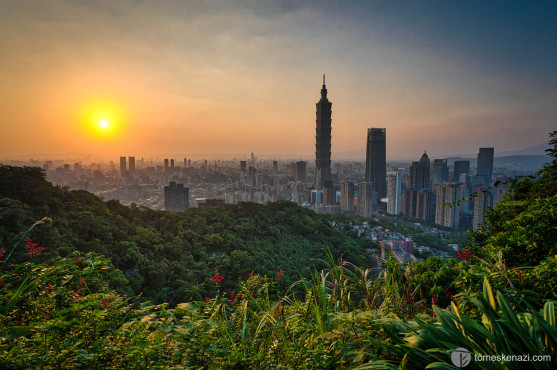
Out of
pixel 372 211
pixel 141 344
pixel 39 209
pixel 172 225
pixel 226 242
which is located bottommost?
pixel 372 211

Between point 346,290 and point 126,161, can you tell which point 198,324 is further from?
point 126,161

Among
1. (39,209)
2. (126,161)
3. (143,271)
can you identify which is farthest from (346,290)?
(126,161)

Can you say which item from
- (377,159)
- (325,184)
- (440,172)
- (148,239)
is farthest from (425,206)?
(148,239)

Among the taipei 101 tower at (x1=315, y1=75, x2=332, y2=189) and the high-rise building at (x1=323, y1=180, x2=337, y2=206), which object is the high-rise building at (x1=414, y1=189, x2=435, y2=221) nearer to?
the high-rise building at (x1=323, y1=180, x2=337, y2=206)

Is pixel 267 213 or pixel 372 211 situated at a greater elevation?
pixel 267 213

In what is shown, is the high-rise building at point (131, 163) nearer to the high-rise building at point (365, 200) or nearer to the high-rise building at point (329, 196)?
the high-rise building at point (329, 196)

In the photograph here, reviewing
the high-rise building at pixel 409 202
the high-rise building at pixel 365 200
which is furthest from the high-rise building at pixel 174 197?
the high-rise building at pixel 409 202

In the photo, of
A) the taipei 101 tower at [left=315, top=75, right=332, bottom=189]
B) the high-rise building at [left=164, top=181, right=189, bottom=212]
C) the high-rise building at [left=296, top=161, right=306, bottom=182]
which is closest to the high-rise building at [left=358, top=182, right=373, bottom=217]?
the taipei 101 tower at [left=315, top=75, right=332, bottom=189]

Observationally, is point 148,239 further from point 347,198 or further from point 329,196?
point 329,196
